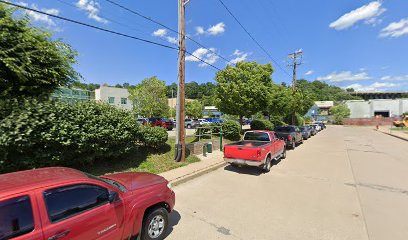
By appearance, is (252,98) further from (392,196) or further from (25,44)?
(25,44)

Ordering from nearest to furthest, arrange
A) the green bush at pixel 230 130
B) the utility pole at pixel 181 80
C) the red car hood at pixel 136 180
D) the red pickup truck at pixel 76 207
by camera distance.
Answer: the red pickup truck at pixel 76 207 → the red car hood at pixel 136 180 → the utility pole at pixel 181 80 → the green bush at pixel 230 130

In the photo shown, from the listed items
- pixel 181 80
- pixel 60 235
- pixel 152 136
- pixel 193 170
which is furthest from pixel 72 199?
pixel 181 80

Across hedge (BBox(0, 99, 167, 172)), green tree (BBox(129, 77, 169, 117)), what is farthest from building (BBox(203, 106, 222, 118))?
hedge (BBox(0, 99, 167, 172))

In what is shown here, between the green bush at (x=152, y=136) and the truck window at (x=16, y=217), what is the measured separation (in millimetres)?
6369

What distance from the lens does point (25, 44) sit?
19.0 ft

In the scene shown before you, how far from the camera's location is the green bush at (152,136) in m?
8.99

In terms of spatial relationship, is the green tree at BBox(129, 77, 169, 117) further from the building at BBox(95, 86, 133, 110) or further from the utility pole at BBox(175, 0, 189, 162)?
the utility pole at BBox(175, 0, 189, 162)

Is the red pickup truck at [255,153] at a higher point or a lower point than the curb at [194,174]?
higher

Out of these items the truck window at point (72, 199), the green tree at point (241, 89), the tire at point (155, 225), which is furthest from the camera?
the green tree at point (241, 89)

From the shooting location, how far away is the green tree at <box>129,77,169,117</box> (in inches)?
1297

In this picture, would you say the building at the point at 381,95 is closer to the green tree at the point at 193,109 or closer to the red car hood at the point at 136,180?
the green tree at the point at 193,109

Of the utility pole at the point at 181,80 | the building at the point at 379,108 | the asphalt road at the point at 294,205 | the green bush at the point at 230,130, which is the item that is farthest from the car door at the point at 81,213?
the building at the point at 379,108

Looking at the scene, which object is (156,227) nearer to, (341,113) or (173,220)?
(173,220)

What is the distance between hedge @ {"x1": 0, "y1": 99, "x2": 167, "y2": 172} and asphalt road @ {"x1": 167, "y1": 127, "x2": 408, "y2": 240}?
293cm
